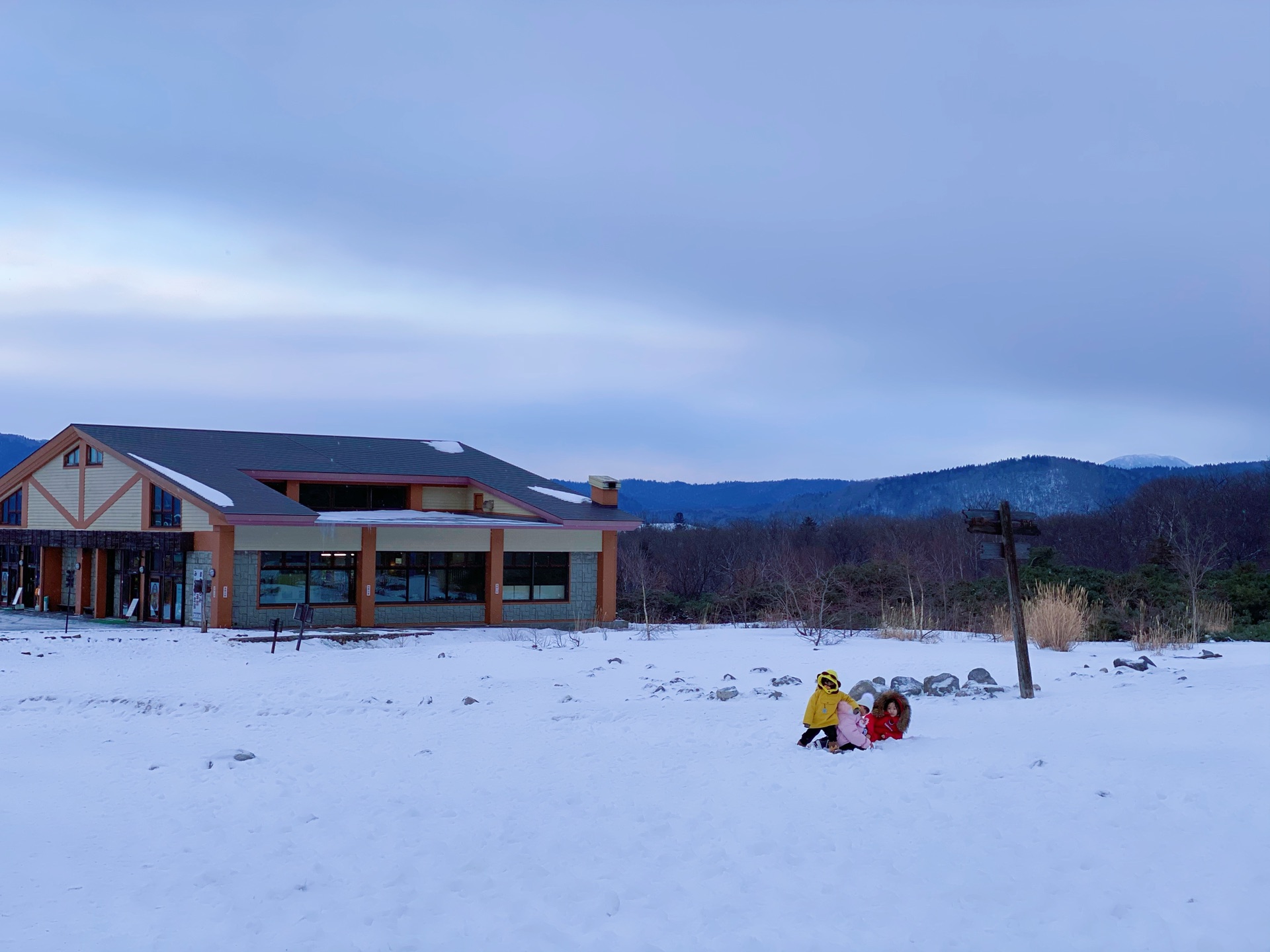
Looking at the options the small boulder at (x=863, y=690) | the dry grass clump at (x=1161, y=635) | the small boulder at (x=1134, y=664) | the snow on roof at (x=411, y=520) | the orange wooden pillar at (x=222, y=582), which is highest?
the snow on roof at (x=411, y=520)

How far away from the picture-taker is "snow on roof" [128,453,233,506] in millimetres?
28141

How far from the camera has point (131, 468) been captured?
104 ft

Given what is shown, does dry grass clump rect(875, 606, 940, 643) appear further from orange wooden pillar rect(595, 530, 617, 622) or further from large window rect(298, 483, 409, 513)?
large window rect(298, 483, 409, 513)

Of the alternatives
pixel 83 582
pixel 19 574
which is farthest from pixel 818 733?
pixel 19 574

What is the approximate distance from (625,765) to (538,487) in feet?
83.3

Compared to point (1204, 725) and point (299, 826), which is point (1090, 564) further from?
point (299, 826)

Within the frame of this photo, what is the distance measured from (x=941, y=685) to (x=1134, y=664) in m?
3.48

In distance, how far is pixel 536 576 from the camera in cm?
3369

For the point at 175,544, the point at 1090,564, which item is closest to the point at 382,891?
the point at 175,544

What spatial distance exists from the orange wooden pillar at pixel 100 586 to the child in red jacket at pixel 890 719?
90.9ft

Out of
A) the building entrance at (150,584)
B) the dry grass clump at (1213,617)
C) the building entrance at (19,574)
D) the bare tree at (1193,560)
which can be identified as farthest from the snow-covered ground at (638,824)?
the building entrance at (19,574)

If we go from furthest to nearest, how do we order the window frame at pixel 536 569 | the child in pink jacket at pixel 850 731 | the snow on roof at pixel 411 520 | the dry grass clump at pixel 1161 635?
the window frame at pixel 536 569
the snow on roof at pixel 411 520
the dry grass clump at pixel 1161 635
the child in pink jacket at pixel 850 731

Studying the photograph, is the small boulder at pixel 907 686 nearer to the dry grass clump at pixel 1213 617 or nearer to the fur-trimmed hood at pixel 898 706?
the fur-trimmed hood at pixel 898 706

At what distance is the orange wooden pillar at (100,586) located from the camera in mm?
33375
